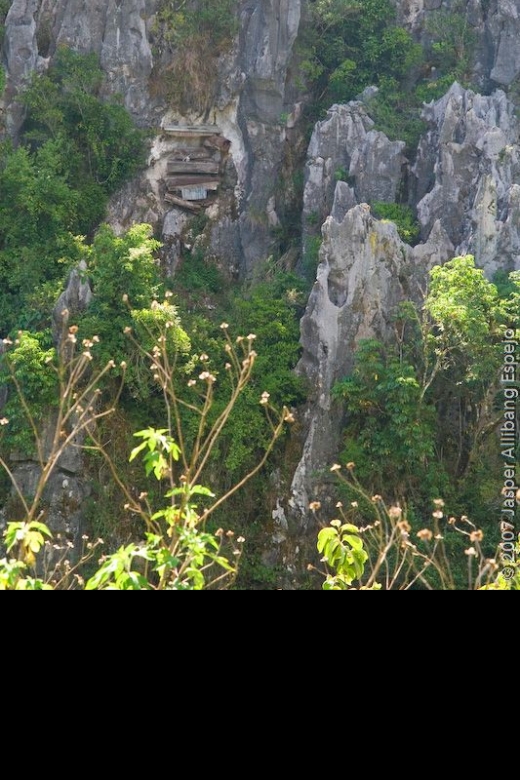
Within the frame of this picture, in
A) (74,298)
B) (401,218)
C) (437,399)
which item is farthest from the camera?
(401,218)

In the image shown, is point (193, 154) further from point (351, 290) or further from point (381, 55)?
point (351, 290)

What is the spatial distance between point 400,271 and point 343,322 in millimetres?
1181

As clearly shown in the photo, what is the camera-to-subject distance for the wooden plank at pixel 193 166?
736 inches

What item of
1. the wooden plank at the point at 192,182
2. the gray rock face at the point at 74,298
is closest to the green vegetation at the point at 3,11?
the wooden plank at the point at 192,182

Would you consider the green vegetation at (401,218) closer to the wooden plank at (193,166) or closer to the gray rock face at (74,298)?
the wooden plank at (193,166)

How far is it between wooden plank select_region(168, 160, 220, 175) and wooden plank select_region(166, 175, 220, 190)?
4.3 inches

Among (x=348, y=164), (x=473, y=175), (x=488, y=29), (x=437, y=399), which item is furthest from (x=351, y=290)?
(x=488, y=29)

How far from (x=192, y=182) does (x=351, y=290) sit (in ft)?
15.5

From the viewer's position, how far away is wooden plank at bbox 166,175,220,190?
18.7 metres

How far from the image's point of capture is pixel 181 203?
61.3ft

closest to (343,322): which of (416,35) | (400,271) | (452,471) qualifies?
(400,271)
